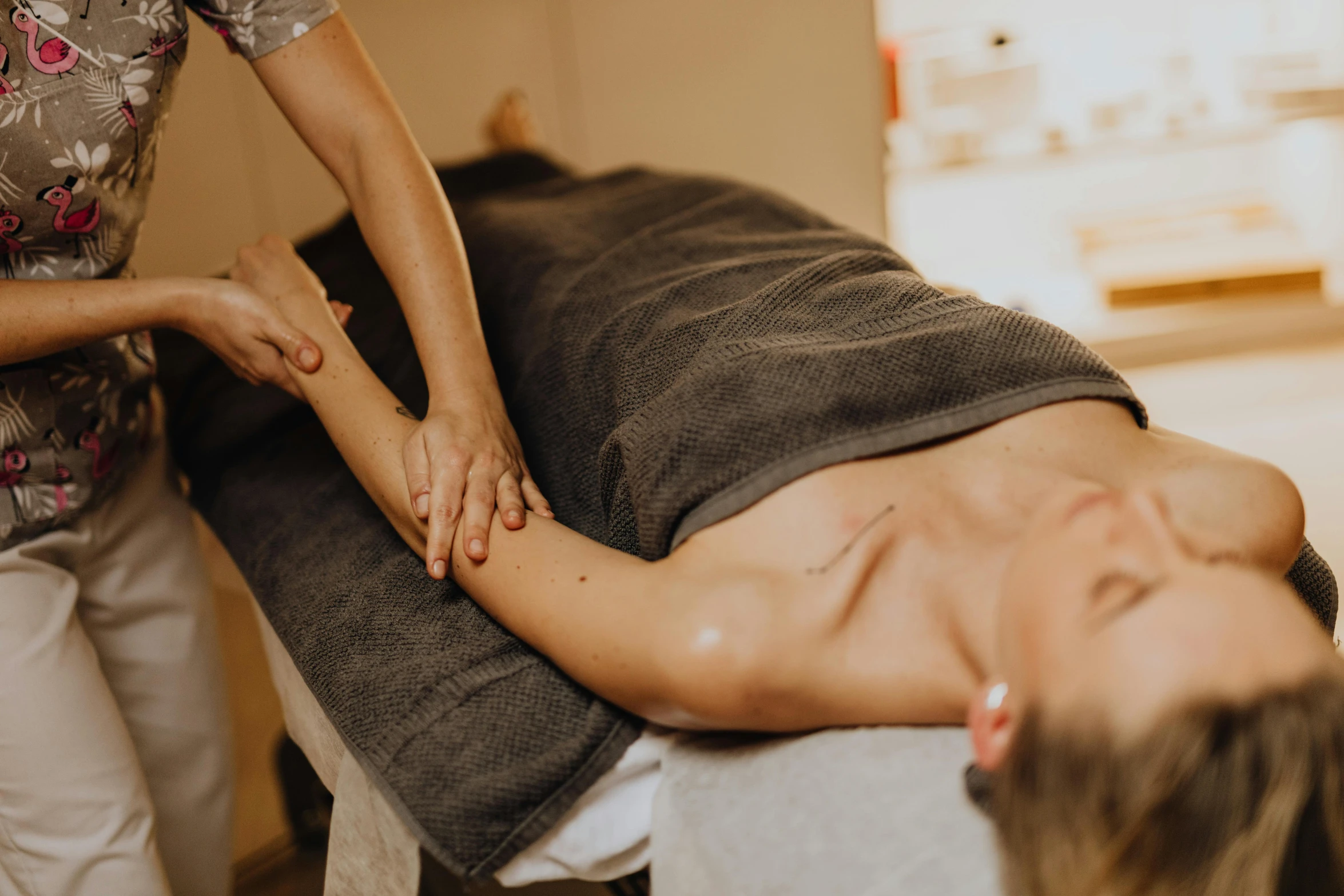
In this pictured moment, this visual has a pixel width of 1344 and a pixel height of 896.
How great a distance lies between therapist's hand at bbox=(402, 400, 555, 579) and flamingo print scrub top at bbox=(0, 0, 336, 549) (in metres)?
0.37

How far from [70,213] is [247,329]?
190 millimetres

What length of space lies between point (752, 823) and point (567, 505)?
455 millimetres

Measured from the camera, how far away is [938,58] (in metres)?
2.87

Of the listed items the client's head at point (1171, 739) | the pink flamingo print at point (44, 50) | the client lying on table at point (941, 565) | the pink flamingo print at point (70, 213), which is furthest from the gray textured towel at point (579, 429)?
the pink flamingo print at point (44, 50)

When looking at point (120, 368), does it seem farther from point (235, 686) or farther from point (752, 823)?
point (235, 686)

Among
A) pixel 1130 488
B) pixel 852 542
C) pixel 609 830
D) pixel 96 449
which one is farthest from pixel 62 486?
pixel 1130 488

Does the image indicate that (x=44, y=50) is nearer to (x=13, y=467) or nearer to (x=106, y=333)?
(x=106, y=333)

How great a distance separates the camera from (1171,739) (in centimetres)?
62

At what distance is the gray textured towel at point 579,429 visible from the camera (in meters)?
0.83

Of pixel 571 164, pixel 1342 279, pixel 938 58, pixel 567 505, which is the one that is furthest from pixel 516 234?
pixel 1342 279

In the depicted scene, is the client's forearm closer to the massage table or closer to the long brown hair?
the massage table

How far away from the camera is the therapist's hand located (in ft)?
3.05

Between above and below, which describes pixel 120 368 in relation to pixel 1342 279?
above

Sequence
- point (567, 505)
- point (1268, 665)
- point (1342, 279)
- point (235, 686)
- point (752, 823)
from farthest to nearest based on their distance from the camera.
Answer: point (1342, 279) → point (235, 686) → point (567, 505) → point (752, 823) → point (1268, 665)
